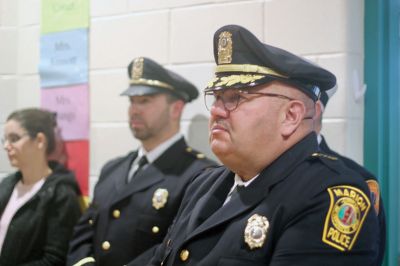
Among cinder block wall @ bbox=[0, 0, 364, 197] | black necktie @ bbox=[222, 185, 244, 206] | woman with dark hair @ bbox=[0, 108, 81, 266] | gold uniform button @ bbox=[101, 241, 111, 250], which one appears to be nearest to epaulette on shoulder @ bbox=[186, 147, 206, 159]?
cinder block wall @ bbox=[0, 0, 364, 197]

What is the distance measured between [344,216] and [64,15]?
179 cm

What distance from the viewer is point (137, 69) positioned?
1.99m

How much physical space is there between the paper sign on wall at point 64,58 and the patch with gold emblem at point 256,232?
56.3 inches

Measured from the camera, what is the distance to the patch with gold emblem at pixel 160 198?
177 cm

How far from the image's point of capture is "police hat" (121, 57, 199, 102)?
194cm

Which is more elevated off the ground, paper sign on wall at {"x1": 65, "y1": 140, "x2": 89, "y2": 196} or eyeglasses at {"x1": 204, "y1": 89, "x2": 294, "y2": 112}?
eyeglasses at {"x1": 204, "y1": 89, "x2": 294, "y2": 112}

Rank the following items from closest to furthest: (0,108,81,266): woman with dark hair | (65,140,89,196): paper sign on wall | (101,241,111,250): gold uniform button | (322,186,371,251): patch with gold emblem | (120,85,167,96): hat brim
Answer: (322,186,371,251): patch with gold emblem → (101,241,111,250): gold uniform button → (120,85,167,96): hat brim → (0,108,81,266): woman with dark hair → (65,140,89,196): paper sign on wall

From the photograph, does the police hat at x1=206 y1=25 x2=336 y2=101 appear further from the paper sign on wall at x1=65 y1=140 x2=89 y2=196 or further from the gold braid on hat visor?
the paper sign on wall at x1=65 y1=140 x2=89 y2=196

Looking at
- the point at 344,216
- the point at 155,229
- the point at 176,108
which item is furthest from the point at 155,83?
the point at 344,216

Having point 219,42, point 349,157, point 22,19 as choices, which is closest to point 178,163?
point 349,157

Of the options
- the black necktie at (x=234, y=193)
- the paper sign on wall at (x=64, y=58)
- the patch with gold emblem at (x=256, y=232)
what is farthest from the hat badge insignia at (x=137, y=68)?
the patch with gold emblem at (x=256, y=232)

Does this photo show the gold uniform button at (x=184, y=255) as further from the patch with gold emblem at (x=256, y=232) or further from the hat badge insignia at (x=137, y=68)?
the hat badge insignia at (x=137, y=68)

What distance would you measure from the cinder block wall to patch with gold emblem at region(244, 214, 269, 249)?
0.67 m

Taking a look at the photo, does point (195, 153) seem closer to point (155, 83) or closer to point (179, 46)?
point (155, 83)
